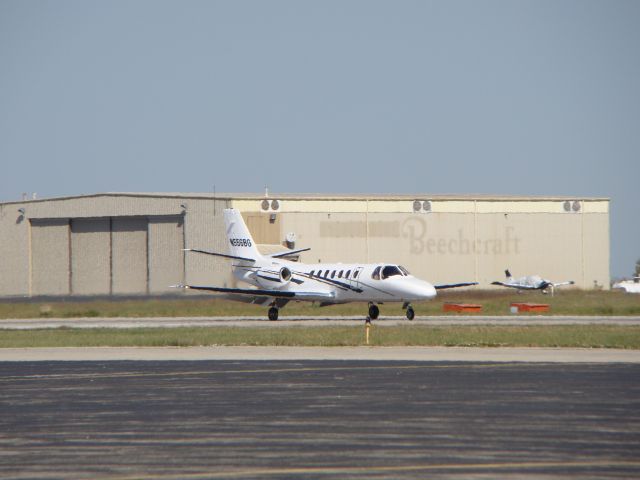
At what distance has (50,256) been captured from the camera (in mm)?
82562

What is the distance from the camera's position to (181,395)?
68.2 feet

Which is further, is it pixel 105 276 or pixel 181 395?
pixel 105 276

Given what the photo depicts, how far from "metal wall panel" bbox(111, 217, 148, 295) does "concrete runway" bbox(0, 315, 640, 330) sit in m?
24.3

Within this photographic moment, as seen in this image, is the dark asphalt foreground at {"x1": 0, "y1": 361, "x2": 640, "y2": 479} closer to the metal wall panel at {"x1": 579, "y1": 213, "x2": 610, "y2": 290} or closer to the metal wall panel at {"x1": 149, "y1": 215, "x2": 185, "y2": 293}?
the metal wall panel at {"x1": 149, "y1": 215, "x2": 185, "y2": 293}

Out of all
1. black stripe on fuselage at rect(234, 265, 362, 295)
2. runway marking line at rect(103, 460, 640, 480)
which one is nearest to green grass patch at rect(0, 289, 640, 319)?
black stripe on fuselage at rect(234, 265, 362, 295)

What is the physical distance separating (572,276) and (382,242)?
15259 mm

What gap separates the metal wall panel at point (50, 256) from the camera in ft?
269

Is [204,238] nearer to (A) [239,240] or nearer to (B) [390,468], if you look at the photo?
(A) [239,240]

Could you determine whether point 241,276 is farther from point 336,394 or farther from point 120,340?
point 336,394

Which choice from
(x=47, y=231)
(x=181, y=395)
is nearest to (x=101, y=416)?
(x=181, y=395)

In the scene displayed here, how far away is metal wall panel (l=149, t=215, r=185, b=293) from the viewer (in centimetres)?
7800

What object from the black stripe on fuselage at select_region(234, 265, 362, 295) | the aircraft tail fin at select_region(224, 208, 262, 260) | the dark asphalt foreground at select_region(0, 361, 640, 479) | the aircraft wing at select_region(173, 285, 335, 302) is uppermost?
the aircraft tail fin at select_region(224, 208, 262, 260)

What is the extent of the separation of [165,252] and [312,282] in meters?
29.2

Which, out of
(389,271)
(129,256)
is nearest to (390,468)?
(389,271)
